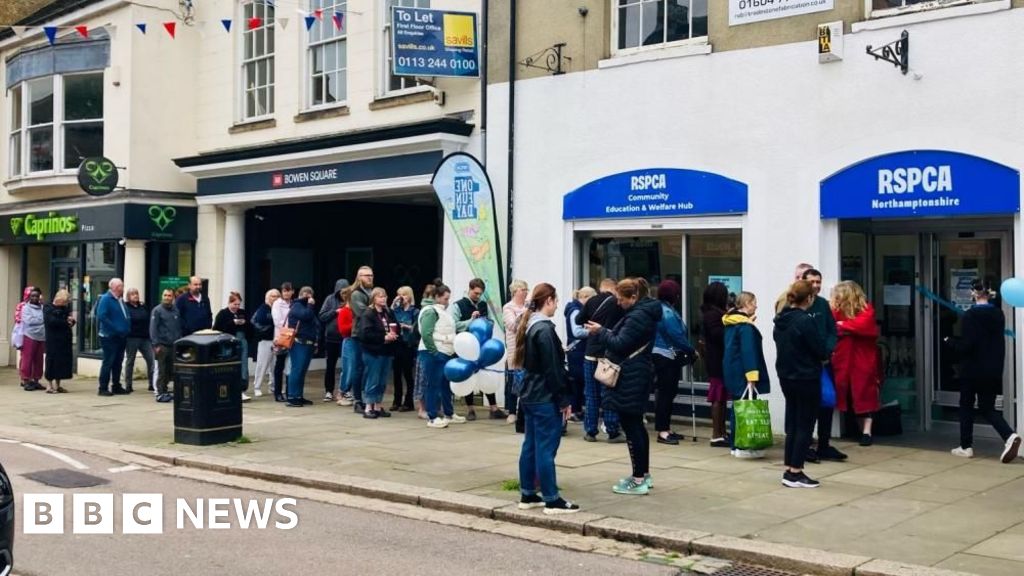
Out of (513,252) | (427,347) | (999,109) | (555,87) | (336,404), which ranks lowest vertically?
(336,404)

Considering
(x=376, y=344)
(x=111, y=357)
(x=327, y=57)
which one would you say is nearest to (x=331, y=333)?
(x=376, y=344)

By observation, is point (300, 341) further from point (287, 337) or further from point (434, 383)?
point (434, 383)

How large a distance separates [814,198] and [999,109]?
204cm

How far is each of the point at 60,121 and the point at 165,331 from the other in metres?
6.85

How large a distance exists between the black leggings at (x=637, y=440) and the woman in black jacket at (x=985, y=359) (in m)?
3.60

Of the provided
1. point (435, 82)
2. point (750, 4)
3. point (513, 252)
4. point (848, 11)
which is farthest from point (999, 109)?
point (435, 82)

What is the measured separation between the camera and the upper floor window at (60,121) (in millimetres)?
20219

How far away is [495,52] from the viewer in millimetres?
14773

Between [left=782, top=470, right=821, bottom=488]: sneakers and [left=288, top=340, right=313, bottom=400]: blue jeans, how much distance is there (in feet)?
26.3

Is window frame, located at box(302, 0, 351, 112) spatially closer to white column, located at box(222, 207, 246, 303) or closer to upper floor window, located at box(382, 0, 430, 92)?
upper floor window, located at box(382, 0, 430, 92)

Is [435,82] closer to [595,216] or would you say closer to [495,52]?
[495,52]

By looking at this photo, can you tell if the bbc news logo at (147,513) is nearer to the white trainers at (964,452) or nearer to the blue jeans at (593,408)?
the blue jeans at (593,408)

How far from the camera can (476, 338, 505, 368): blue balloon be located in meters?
10.4

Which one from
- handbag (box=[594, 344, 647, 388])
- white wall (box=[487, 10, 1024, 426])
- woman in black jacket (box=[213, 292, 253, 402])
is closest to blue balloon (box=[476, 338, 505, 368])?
handbag (box=[594, 344, 647, 388])
